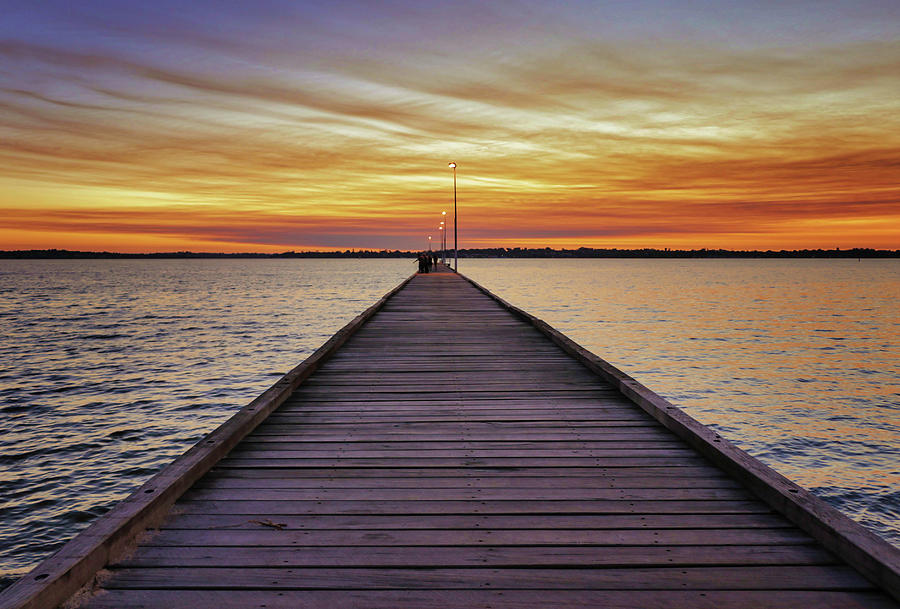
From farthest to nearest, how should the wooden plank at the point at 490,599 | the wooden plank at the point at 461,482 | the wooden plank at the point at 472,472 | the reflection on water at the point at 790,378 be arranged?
the reflection on water at the point at 790,378
the wooden plank at the point at 472,472
the wooden plank at the point at 461,482
the wooden plank at the point at 490,599

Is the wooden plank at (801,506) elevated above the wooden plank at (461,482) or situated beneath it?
elevated above

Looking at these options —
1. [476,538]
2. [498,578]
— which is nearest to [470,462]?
[476,538]

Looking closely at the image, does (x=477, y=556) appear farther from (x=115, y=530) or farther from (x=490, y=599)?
(x=115, y=530)

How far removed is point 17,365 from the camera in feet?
60.2

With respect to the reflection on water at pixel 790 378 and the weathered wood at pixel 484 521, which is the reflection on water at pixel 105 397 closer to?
the weathered wood at pixel 484 521

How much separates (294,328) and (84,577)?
87.1 ft

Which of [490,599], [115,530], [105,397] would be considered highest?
[115,530]

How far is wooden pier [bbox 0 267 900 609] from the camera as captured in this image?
2875 millimetres

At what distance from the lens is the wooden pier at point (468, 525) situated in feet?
9.43

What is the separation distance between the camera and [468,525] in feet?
11.8

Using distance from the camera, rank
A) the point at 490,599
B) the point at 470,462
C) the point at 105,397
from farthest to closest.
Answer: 1. the point at 105,397
2. the point at 470,462
3. the point at 490,599

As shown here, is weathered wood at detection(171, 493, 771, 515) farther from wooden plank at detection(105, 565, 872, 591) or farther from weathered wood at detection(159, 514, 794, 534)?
wooden plank at detection(105, 565, 872, 591)

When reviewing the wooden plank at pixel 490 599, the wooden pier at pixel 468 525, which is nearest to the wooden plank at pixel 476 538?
the wooden pier at pixel 468 525

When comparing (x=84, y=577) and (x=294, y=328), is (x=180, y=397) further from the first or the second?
(x=294, y=328)
